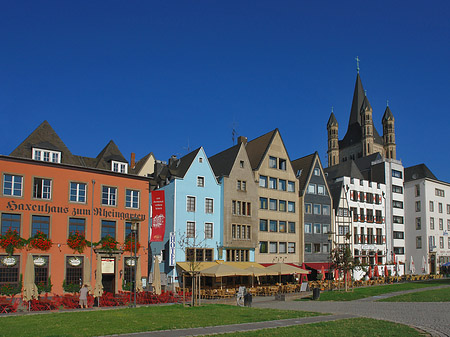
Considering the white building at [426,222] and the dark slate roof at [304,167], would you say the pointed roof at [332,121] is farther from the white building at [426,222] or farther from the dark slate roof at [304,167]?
the dark slate roof at [304,167]

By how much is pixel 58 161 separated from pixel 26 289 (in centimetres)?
1408

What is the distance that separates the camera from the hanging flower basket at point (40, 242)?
38000 mm

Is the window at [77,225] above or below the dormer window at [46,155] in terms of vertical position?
below

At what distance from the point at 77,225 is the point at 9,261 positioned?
21.3 feet

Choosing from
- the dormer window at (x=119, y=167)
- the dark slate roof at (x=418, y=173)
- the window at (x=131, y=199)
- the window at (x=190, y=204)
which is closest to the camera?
the window at (x=131, y=199)

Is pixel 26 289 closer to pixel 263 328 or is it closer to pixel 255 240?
pixel 263 328

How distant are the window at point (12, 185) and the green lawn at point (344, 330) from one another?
90.2 feet

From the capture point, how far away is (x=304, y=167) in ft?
208

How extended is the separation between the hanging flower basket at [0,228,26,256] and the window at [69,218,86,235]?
176 inches

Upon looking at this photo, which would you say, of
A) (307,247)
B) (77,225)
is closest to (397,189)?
(307,247)

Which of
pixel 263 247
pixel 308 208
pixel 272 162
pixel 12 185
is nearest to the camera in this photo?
pixel 12 185

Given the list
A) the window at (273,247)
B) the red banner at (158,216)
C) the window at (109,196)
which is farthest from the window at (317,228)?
the window at (109,196)

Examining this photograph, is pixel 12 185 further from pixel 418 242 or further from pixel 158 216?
pixel 418 242

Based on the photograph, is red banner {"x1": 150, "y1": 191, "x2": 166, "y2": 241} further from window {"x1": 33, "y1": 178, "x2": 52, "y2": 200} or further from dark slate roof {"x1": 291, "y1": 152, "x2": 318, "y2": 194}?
dark slate roof {"x1": 291, "y1": 152, "x2": 318, "y2": 194}
